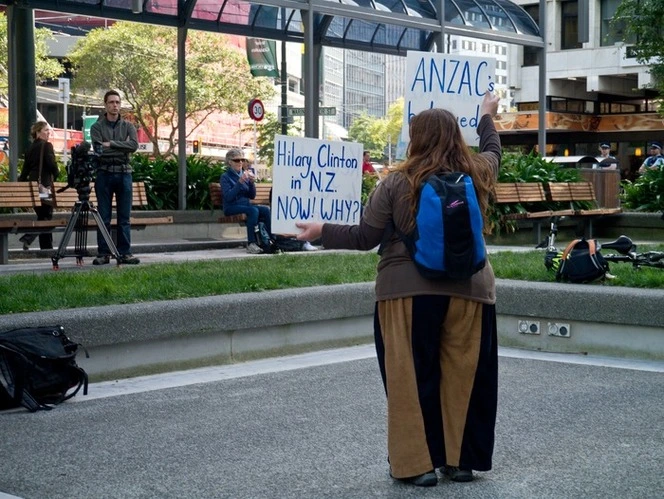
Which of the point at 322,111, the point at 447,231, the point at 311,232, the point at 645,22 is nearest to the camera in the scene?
the point at 447,231

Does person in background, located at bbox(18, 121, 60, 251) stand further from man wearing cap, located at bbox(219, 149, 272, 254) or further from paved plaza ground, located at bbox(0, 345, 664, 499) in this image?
paved plaza ground, located at bbox(0, 345, 664, 499)

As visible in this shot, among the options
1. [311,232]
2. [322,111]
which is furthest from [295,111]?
[311,232]

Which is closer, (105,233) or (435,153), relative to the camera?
(435,153)

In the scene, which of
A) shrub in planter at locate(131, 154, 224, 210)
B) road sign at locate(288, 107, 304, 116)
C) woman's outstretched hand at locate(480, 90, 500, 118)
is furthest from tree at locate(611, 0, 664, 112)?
woman's outstretched hand at locate(480, 90, 500, 118)

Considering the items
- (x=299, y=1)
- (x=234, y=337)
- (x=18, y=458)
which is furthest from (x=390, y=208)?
(x=299, y=1)

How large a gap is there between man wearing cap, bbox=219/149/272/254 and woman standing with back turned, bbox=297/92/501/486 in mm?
11236

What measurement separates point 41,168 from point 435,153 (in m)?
11.7

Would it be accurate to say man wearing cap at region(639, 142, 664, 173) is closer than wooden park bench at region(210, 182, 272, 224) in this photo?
No

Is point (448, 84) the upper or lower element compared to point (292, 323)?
upper

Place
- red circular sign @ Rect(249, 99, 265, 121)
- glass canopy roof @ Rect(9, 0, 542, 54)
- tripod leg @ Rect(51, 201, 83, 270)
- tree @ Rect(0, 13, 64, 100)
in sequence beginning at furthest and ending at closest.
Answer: tree @ Rect(0, 13, 64, 100)
red circular sign @ Rect(249, 99, 265, 121)
glass canopy roof @ Rect(9, 0, 542, 54)
tripod leg @ Rect(51, 201, 83, 270)

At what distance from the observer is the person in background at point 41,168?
16156mm

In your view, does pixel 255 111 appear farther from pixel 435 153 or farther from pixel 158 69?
pixel 435 153

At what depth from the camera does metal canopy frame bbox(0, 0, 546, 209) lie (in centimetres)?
1839

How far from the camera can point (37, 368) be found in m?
7.32
